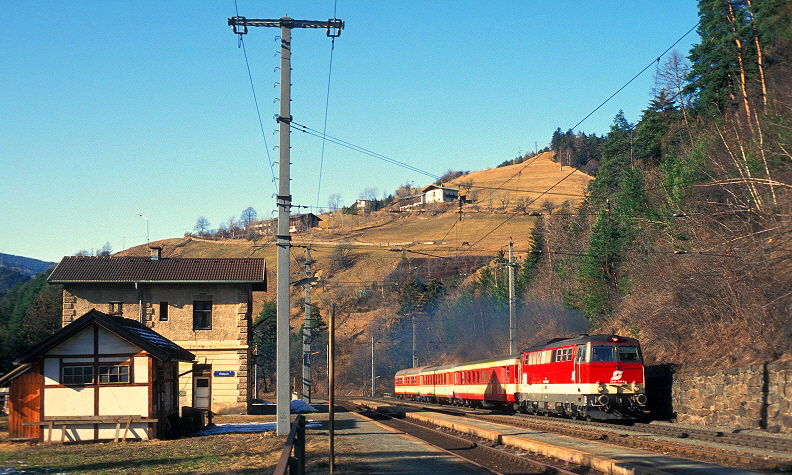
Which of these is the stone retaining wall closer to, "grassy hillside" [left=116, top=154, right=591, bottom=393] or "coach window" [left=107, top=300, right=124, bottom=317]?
"coach window" [left=107, top=300, right=124, bottom=317]

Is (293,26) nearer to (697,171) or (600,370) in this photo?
(600,370)

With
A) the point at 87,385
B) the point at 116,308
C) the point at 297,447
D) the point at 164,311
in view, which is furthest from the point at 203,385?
the point at 297,447

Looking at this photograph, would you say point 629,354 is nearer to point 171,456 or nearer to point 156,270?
point 171,456

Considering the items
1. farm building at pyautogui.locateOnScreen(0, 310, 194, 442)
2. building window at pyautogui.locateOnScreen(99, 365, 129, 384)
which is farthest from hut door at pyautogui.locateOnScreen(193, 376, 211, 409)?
building window at pyautogui.locateOnScreen(99, 365, 129, 384)

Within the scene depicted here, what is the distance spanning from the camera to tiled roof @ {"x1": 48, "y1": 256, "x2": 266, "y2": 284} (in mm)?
37750

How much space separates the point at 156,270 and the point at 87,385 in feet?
53.7

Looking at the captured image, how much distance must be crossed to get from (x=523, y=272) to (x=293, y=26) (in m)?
66.2

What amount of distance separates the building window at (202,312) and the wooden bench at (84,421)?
606 inches

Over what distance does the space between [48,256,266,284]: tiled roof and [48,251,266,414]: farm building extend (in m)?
0.05

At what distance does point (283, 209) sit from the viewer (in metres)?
22.5

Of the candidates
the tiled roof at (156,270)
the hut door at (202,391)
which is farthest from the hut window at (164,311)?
the hut door at (202,391)

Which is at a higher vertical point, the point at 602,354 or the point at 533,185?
the point at 533,185

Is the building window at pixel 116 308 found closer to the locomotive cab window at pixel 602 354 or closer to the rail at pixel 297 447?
the locomotive cab window at pixel 602 354

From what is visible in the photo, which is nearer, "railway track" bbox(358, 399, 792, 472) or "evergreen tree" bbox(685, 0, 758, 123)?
"railway track" bbox(358, 399, 792, 472)
